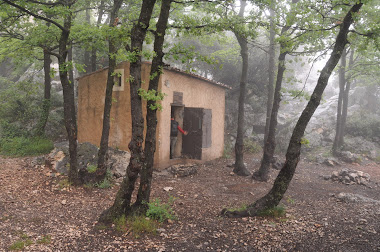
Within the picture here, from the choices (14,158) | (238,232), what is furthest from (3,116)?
(238,232)

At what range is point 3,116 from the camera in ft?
41.4

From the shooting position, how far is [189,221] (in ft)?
17.8

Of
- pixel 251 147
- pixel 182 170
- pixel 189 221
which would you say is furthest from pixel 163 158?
pixel 251 147

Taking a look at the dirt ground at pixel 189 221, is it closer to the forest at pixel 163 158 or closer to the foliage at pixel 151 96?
the forest at pixel 163 158

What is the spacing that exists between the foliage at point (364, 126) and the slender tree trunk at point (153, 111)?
1650cm

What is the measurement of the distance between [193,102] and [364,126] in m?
12.6

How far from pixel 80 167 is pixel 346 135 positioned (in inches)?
655

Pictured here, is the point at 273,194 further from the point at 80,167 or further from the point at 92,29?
the point at 92,29

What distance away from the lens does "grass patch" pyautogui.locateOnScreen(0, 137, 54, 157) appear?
10.4 m

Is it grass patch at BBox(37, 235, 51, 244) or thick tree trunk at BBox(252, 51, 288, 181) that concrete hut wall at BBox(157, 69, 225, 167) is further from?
grass patch at BBox(37, 235, 51, 244)

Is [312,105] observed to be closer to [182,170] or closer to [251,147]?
[182,170]

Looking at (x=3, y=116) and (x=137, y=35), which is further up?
(x=137, y=35)

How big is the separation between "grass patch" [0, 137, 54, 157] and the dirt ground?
2.00 meters

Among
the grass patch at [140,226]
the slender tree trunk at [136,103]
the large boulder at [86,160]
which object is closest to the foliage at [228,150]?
the large boulder at [86,160]
